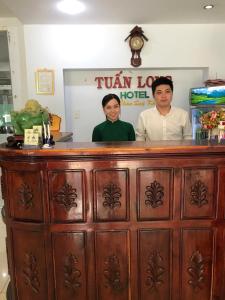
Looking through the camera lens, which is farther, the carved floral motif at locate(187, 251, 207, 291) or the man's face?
the man's face

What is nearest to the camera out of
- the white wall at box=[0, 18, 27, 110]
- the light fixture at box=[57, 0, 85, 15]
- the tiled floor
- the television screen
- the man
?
the tiled floor

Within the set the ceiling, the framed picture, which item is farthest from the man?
the framed picture

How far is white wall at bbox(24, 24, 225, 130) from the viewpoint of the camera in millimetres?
3896

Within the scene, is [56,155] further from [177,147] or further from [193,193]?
[193,193]

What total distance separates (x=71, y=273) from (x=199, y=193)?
2.75 feet

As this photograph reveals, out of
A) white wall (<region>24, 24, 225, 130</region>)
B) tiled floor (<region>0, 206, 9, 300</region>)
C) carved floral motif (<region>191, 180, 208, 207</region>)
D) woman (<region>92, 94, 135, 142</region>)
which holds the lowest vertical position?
tiled floor (<region>0, 206, 9, 300</region>)

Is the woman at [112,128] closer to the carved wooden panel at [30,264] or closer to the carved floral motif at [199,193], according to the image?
the carved floral motif at [199,193]

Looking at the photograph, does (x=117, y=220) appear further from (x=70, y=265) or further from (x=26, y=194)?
(x=26, y=194)

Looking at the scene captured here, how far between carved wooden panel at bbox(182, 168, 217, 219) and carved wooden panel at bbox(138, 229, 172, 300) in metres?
0.18

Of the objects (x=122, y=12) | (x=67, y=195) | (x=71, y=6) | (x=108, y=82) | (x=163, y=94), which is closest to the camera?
(x=67, y=195)

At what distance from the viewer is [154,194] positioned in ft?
4.81

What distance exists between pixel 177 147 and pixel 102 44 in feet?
9.79

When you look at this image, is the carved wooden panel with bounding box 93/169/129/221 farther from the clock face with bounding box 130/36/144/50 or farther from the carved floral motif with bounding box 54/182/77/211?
the clock face with bounding box 130/36/144/50

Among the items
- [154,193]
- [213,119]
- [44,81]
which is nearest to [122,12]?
[44,81]
